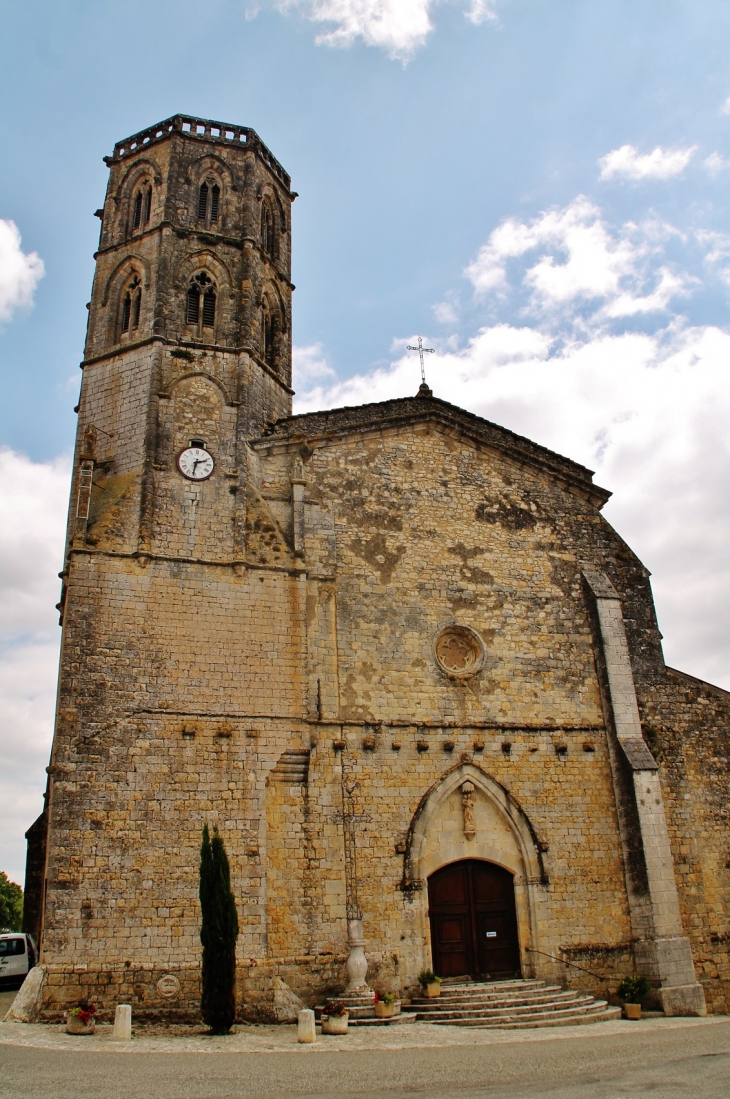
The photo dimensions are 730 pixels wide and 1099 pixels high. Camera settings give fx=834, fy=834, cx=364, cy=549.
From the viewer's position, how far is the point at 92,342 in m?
18.6

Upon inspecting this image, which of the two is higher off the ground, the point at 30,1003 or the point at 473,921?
the point at 473,921

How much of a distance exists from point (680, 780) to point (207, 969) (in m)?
10.3

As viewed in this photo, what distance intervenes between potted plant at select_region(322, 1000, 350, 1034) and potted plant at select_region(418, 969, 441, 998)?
202 cm

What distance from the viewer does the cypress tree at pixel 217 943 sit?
11.9 m

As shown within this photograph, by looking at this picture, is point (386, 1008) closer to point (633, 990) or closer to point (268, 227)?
point (633, 990)

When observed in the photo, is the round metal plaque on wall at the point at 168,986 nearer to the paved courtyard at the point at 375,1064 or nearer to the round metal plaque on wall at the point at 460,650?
the paved courtyard at the point at 375,1064

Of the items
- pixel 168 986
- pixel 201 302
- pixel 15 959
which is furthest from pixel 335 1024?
pixel 201 302

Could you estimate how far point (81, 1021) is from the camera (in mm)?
11609

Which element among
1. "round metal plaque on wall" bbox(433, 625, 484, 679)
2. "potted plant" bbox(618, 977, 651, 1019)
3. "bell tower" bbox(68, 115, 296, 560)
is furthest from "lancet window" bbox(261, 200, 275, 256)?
"potted plant" bbox(618, 977, 651, 1019)

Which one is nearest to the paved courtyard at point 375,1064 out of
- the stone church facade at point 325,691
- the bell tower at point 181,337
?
the stone church facade at point 325,691

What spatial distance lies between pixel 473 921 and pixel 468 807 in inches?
80.4

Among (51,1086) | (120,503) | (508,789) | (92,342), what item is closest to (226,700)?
(120,503)

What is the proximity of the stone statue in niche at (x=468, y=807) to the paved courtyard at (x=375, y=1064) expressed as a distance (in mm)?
3536

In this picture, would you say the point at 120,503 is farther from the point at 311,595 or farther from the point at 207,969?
the point at 207,969
